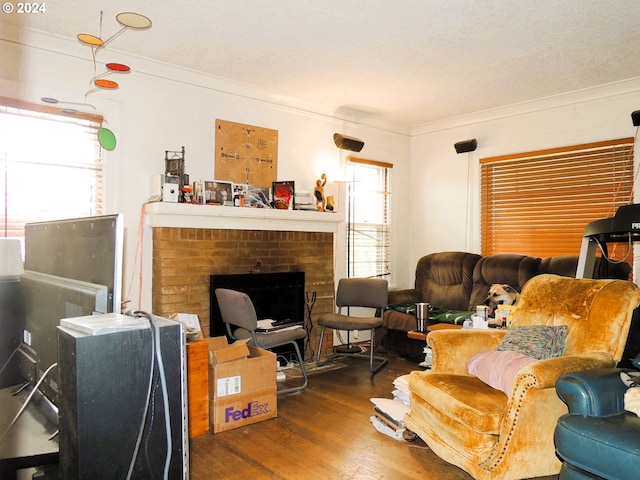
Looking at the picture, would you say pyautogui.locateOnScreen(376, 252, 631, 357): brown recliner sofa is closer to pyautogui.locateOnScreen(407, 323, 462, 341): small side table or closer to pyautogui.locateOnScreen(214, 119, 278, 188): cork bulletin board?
pyautogui.locateOnScreen(407, 323, 462, 341): small side table

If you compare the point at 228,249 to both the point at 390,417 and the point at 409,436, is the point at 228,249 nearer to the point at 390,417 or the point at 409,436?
the point at 390,417

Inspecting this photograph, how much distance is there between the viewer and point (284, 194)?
14.9 ft

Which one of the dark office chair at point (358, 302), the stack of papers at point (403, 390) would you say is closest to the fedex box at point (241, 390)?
the stack of papers at point (403, 390)

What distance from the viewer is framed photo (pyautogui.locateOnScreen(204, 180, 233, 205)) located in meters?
4.04

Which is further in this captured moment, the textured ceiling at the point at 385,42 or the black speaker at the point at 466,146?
the black speaker at the point at 466,146

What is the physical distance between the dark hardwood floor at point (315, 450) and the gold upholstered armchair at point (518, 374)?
6.4 inches

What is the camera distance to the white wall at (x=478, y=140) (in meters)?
4.47

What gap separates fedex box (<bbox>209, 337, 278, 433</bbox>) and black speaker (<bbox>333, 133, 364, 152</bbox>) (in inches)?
104

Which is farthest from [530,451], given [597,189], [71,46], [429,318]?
[71,46]

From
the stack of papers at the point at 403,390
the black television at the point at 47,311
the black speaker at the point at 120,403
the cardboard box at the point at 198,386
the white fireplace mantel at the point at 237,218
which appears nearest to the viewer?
the black speaker at the point at 120,403

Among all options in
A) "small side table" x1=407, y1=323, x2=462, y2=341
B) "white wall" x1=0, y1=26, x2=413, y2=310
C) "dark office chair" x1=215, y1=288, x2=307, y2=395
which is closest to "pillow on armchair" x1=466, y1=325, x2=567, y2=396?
"small side table" x1=407, y1=323, x2=462, y2=341

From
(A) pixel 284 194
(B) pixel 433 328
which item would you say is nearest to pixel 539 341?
(B) pixel 433 328

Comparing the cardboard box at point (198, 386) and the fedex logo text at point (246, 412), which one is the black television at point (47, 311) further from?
the fedex logo text at point (246, 412)

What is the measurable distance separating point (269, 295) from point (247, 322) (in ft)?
3.67
